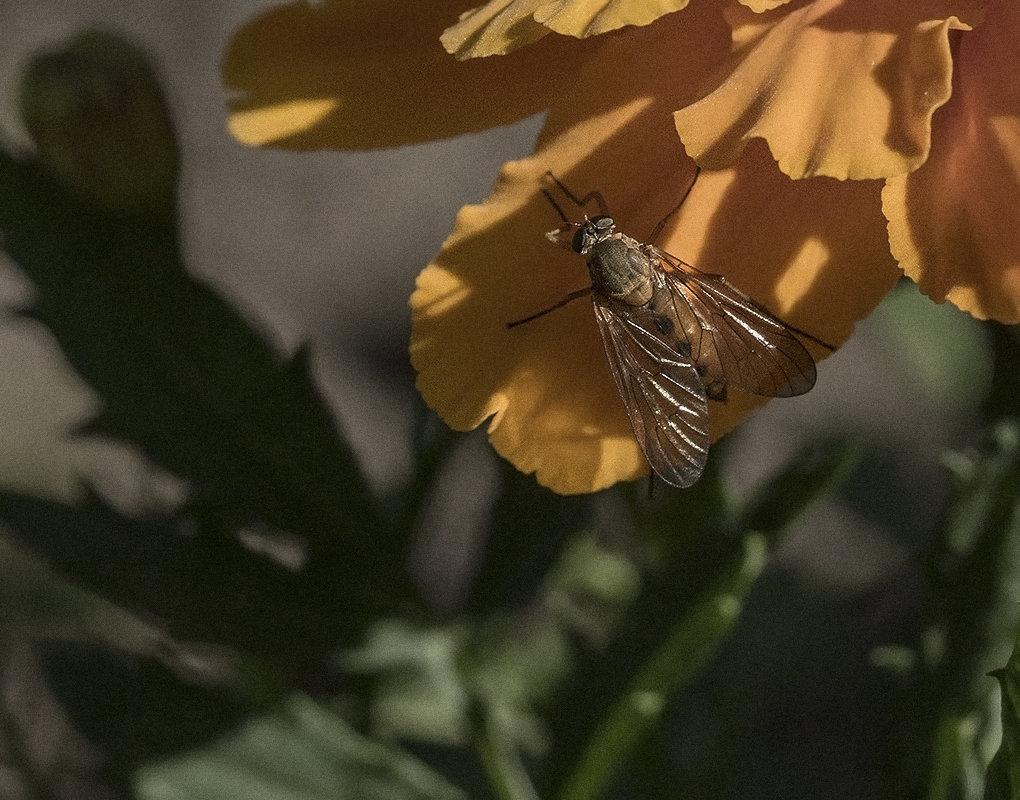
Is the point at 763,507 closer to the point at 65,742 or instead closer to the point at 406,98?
the point at 406,98

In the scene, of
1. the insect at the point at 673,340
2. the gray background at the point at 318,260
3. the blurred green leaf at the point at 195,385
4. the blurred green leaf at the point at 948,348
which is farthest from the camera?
the gray background at the point at 318,260

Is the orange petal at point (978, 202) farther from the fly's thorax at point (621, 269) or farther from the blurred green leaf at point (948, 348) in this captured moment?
the blurred green leaf at point (948, 348)

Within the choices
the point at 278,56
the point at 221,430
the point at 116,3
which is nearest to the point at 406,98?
the point at 278,56

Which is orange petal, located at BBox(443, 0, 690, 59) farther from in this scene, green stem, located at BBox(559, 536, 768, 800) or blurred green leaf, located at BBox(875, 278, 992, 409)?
blurred green leaf, located at BBox(875, 278, 992, 409)

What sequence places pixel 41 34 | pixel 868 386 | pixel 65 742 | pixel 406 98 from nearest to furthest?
1. pixel 406 98
2. pixel 65 742
3. pixel 868 386
4. pixel 41 34

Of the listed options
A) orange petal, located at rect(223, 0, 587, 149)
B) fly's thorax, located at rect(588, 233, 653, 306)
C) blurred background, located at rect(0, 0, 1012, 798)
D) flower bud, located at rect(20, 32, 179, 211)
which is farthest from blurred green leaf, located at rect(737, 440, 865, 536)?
flower bud, located at rect(20, 32, 179, 211)

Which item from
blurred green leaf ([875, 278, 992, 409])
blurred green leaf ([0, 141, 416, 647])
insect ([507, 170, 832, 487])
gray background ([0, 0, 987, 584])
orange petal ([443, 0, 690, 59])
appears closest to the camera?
orange petal ([443, 0, 690, 59])

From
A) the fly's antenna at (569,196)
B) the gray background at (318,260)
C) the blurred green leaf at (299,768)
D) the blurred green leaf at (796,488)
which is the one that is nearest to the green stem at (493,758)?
the blurred green leaf at (299,768)

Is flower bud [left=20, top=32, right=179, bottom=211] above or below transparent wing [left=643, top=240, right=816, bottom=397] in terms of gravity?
above
